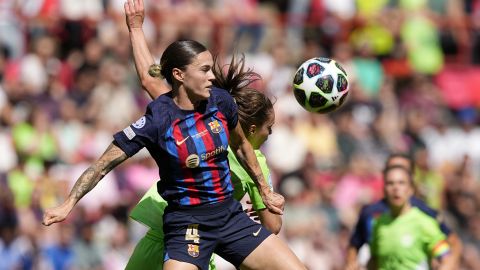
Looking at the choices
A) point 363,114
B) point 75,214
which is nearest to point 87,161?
point 75,214

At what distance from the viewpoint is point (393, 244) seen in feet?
28.8

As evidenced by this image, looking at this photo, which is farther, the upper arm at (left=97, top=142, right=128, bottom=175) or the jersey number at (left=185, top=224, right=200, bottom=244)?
the jersey number at (left=185, top=224, right=200, bottom=244)

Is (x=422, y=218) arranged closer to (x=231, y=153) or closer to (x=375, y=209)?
(x=375, y=209)

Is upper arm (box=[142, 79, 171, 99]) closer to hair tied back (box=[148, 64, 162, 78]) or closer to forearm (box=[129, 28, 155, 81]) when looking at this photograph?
forearm (box=[129, 28, 155, 81])

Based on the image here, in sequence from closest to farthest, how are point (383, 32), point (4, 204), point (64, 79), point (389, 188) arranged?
point (389, 188), point (4, 204), point (64, 79), point (383, 32)

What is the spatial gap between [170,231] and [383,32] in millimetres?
10365

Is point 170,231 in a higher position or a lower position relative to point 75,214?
higher

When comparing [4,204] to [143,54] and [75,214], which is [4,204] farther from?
[143,54]

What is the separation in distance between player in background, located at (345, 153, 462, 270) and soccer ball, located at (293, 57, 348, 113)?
136 cm

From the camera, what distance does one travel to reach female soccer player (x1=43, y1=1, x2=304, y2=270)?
6.64 meters

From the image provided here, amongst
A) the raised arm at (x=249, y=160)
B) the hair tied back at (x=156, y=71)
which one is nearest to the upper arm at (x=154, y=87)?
the hair tied back at (x=156, y=71)

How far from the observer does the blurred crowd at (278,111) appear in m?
12.0

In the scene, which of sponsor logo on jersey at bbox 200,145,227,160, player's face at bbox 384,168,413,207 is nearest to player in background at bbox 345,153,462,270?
player's face at bbox 384,168,413,207

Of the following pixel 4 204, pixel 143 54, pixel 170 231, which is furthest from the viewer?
pixel 4 204
